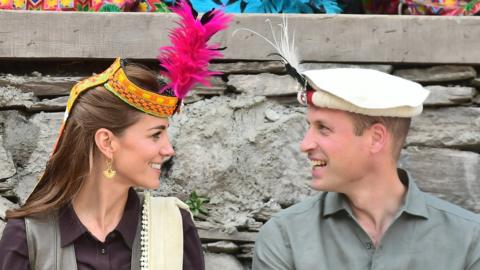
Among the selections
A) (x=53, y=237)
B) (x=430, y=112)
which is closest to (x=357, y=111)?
(x=430, y=112)

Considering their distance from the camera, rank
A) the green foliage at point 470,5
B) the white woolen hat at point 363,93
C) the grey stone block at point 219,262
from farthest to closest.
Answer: the green foliage at point 470,5 < the grey stone block at point 219,262 < the white woolen hat at point 363,93

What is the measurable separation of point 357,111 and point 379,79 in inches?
5.4

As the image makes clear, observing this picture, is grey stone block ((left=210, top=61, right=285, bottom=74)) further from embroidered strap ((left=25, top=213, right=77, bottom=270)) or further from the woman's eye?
embroidered strap ((left=25, top=213, right=77, bottom=270))

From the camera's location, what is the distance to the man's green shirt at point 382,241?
2.94 m

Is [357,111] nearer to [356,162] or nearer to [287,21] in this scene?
[356,162]

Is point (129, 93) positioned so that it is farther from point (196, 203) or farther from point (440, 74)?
point (440, 74)

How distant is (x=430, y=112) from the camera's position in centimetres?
Result: 359

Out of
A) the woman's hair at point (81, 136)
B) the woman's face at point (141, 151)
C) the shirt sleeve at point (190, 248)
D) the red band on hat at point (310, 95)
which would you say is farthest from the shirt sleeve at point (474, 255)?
the woman's hair at point (81, 136)

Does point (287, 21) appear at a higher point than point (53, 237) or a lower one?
higher

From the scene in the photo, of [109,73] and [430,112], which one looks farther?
[430,112]

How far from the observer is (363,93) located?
287 cm

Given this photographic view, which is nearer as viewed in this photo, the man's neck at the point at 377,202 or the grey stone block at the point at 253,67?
the man's neck at the point at 377,202

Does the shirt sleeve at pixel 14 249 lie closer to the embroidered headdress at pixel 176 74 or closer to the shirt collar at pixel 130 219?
the shirt collar at pixel 130 219

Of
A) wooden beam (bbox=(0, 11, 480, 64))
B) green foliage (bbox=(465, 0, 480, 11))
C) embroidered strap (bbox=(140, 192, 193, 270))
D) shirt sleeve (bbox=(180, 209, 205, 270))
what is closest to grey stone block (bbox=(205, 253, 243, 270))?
shirt sleeve (bbox=(180, 209, 205, 270))
